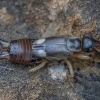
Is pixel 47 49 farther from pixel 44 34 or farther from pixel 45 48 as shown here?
pixel 44 34

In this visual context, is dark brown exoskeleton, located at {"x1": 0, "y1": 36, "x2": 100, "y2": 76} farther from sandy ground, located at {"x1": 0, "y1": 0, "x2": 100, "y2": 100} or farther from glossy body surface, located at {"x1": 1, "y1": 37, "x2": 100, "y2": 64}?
sandy ground, located at {"x1": 0, "y1": 0, "x2": 100, "y2": 100}

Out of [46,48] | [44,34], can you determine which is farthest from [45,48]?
[44,34]

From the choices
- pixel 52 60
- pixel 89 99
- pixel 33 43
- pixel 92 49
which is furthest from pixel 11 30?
pixel 89 99

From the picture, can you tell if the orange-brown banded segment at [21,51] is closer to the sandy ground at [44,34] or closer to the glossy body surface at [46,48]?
the glossy body surface at [46,48]

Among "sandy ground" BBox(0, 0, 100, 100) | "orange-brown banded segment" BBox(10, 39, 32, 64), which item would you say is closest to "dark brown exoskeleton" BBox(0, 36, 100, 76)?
"orange-brown banded segment" BBox(10, 39, 32, 64)

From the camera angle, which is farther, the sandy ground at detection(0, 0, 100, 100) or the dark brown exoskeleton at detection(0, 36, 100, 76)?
the dark brown exoskeleton at detection(0, 36, 100, 76)

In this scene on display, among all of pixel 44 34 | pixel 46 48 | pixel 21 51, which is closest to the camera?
pixel 21 51
